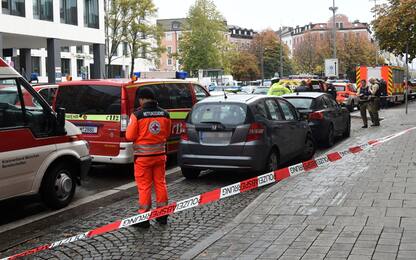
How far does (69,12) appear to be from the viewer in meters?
39.1

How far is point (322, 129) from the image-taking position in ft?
44.2

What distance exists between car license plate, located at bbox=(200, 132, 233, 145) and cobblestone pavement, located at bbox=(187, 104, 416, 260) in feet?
4.06

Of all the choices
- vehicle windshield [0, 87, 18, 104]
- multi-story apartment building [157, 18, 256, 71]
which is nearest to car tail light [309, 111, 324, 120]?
vehicle windshield [0, 87, 18, 104]

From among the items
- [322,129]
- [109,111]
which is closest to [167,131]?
[109,111]

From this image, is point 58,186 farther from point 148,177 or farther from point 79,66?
point 79,66

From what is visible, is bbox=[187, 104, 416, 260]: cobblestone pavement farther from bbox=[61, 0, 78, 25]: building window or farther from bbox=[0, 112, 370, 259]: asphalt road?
bbox=[61, 0, 78, 25]: building window

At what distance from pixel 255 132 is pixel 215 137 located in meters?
0.68

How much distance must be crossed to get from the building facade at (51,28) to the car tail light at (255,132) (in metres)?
25.7

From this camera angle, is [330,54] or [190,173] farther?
[330,54]

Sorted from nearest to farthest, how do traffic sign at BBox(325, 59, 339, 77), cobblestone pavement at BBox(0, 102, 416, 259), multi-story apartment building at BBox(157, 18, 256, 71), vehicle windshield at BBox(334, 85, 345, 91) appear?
1. cobblestone pavement at BBox(0, 102, 416, 259)
2. vehicle windshield at BBox(334, 85, 345, 91)
3. traffic sign at BBox(325, 59, 339, 77)
4. multi-story apartment building at BBox(157, 18, 256, 71)

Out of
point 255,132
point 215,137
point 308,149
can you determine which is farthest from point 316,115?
point 215,137

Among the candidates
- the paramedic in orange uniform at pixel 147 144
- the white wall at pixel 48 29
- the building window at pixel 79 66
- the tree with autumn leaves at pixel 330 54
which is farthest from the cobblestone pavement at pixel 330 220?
the tree with autumn leaves at pixel 330 54

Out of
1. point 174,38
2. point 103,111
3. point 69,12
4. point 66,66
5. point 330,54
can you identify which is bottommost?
point 103,111

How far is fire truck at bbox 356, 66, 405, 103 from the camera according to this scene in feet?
110
